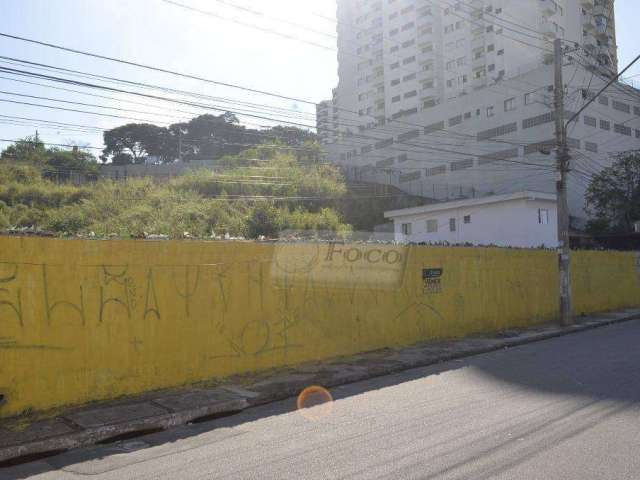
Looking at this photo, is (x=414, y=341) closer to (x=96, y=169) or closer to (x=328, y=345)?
(x=328, y=345)

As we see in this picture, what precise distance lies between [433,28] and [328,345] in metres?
76.7

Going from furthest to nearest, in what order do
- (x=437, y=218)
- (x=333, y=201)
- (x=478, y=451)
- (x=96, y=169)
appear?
(x=96, y=169) < (x=333, y=201) < (x=437, y=218) < (x=478, y=451)

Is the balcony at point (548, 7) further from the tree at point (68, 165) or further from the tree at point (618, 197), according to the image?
the tree at point (68, 165)

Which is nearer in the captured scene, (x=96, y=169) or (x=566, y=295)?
(x=566, y=295)

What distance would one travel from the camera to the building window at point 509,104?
5777 centimetres

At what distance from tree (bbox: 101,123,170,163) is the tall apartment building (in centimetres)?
2736

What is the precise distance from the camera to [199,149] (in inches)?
3482

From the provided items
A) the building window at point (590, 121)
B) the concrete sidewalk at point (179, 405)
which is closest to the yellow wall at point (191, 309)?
the concrete sidewalk at point (179, 405)

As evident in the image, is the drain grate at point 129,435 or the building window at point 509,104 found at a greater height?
the building window at point 509,104

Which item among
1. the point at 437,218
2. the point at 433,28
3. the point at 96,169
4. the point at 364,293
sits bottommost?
the point at 364,293

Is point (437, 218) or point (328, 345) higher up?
point (437, 218)

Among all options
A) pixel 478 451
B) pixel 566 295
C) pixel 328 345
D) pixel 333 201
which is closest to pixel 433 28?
pixel 333 201

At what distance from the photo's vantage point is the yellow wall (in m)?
7.09

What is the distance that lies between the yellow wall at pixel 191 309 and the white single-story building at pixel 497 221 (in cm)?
1918
